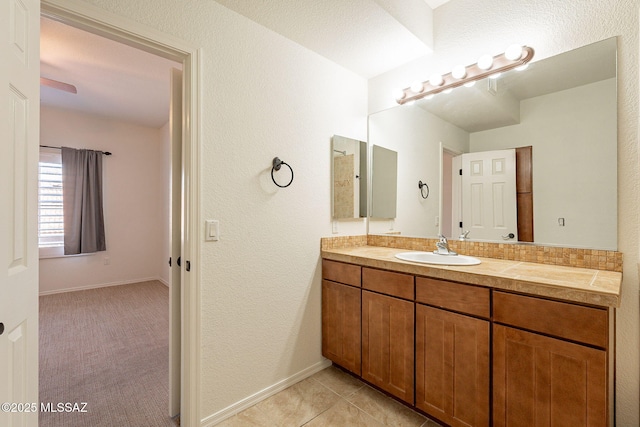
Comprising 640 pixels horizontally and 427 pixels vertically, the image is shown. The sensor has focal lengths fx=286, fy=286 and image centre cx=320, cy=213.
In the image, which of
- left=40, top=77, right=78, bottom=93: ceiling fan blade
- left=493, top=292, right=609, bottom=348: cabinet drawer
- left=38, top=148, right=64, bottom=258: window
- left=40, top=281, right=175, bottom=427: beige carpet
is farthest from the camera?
left=38, top=148, right=64, bottom=258: window

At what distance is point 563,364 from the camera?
113 centimetres

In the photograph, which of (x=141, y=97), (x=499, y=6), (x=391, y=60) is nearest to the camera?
Answer: (x=499, y=6)

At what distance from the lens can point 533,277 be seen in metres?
1.28

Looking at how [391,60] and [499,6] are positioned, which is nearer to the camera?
[499,6]

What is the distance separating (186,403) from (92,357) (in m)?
1.43

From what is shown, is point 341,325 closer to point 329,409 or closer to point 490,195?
point 329,409

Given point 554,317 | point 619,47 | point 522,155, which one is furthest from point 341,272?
point 619,47

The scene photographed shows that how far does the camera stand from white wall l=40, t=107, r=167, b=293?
4.14m

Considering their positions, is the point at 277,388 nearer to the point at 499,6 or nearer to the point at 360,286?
the point at 360,286

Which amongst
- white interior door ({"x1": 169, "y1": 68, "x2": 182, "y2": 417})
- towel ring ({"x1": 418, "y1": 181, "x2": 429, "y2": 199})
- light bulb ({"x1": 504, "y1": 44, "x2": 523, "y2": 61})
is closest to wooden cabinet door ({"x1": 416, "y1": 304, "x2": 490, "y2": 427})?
towel ring ({"x1": 418, "y1": 181, "x2": 429, "y2": 199})

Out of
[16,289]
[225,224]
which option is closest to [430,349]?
[225,224]

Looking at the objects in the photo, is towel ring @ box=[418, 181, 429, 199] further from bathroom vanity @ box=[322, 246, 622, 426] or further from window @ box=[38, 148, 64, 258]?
window @ box=[38, 148, 64, 258]

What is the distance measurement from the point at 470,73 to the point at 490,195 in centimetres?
81

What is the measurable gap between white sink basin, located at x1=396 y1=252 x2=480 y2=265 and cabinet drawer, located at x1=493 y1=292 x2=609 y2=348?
39cm
